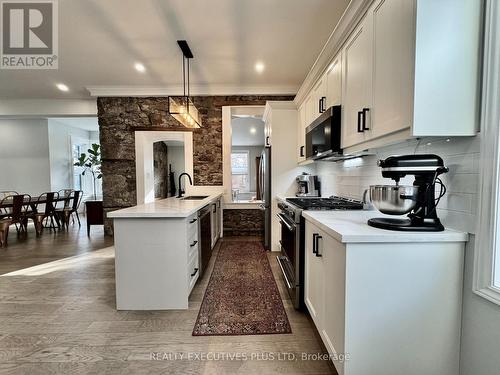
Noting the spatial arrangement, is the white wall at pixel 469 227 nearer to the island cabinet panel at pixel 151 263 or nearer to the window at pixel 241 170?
the island cabinet panel at pixel 151 263

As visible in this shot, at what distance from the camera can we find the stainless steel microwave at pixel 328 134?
7.36 feet

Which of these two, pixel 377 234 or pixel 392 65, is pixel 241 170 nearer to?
pixel 392 65

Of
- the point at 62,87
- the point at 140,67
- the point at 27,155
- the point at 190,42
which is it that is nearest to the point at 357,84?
the point at 190,42

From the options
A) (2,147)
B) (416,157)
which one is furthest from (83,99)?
(416,157)

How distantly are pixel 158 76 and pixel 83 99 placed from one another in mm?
2507

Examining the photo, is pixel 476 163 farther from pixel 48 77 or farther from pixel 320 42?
pixel 48 77

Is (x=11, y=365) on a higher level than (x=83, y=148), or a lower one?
lower

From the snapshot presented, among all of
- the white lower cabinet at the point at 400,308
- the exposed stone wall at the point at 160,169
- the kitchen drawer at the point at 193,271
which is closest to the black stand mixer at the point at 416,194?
the white lower cabinet at the point at 400,308

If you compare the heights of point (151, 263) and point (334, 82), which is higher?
point (334, 82)

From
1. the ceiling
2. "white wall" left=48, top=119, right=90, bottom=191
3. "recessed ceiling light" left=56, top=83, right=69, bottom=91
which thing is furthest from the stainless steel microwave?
"white wall" left=48, top=119, right=90, bottom=191

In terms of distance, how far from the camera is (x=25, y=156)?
688 centimetres

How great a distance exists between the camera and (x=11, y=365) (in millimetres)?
1626

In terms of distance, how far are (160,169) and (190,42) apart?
577 centimetres

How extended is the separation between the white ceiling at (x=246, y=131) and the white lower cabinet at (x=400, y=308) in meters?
5.94
